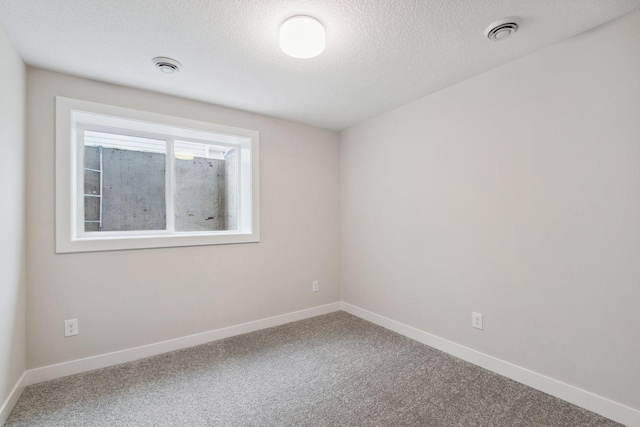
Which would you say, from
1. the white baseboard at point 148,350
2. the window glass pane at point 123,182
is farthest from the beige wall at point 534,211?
the window glass pane at point 123,182

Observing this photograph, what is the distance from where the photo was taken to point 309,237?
3.53m

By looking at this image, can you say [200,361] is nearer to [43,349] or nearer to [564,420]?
[43,349]

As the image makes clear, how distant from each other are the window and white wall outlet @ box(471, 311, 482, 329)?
6.97 ft

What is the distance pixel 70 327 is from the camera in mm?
2234

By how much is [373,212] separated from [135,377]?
8.43ft

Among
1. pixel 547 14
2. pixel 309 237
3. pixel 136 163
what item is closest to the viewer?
pixel 547 14

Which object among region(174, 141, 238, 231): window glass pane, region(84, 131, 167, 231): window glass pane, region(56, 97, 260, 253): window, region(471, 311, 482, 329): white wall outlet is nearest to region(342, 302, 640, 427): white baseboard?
region(471, 311, 482, 329): white wall outlet

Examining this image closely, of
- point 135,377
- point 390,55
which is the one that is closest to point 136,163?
point 135,377

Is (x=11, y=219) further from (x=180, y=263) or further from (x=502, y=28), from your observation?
(x=502, y=28)

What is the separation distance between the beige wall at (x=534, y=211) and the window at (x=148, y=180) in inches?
66.2

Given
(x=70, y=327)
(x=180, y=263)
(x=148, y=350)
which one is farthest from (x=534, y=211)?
(x=70, y=327)

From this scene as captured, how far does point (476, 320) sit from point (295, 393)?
58.8 inches

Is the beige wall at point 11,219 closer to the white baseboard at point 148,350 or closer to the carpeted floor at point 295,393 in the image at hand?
the white baseboard at point 148,350

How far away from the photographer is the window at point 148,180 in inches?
90.4
